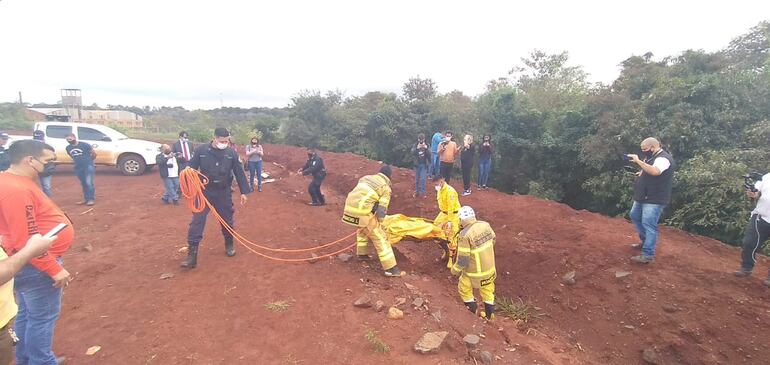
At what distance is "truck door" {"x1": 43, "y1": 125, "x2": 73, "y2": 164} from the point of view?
11.6 meters

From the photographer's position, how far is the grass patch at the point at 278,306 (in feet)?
14.2

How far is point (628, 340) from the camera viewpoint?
492 centimetres

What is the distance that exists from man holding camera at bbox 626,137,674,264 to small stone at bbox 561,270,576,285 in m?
1.00

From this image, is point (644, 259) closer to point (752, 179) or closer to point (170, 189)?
point (752, 179)

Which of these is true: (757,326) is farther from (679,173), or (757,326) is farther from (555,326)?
(679,173)

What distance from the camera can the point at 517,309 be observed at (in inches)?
232

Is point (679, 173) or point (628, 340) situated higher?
point (679, 173)

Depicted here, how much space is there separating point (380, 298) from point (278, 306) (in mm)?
1203

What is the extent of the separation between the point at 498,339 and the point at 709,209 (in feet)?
22.1

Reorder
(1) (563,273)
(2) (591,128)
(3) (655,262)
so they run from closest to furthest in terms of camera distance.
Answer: (3) (655,262) → (1) (563,273) → (2) (591,128)

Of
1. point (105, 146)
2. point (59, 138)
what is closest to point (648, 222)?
point (105, 146)

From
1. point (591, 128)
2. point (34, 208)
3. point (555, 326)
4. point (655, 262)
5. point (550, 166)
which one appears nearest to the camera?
point (34, 208)

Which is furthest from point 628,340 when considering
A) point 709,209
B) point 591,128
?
point 591,128

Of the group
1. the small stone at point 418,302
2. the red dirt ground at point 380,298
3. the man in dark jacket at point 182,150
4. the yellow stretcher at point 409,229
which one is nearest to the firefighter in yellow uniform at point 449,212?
the yellow stretcher at point 409,229
